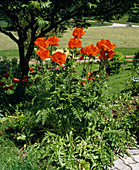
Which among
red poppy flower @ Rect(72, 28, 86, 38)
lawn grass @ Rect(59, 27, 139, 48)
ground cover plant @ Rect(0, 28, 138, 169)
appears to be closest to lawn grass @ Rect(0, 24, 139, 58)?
lawn grass @ Rect(59, 27, 139, 48)

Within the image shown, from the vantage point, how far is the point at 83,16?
14.7ft

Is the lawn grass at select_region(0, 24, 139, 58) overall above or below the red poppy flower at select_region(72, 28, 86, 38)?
below

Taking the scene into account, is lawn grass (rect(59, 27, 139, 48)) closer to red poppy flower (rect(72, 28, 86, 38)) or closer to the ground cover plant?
the ground cover plant

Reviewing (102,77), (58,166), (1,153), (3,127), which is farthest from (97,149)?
(3,127)

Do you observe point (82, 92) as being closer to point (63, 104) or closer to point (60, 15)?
point (63, 104)

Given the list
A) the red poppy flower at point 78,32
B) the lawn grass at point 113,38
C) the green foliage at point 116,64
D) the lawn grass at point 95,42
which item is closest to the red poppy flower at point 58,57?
the red poppy flower at point 78,32

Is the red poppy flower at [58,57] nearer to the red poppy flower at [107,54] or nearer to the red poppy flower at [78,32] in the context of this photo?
the red poppy flower at [78,32]

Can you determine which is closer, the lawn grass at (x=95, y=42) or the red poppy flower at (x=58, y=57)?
the red poppy flower at (x=58, y=57)

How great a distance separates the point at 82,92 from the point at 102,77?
38 cm

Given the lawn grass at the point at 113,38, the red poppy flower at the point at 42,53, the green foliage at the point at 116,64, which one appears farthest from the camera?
the lawn grass at the point at 113,38

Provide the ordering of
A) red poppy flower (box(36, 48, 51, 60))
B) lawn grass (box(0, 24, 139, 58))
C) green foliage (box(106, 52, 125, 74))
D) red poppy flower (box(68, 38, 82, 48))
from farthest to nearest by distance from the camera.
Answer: lawn grass (box(0, 24, 139, 58)), green foliage (box(106, 52, 125, 74)), red poppy flower (box(68, 38, 82, 48)), red poppy flower (box(36, 48, 51, 60))

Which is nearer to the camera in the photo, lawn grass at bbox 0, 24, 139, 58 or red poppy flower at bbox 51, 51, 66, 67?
red poppy flower at bbox 51, 51, 66, 67

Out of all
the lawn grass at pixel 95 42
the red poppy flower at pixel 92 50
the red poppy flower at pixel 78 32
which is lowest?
the lawn grass at pixel 95 42

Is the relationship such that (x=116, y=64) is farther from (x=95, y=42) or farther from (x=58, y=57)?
(x=95, y=42)
